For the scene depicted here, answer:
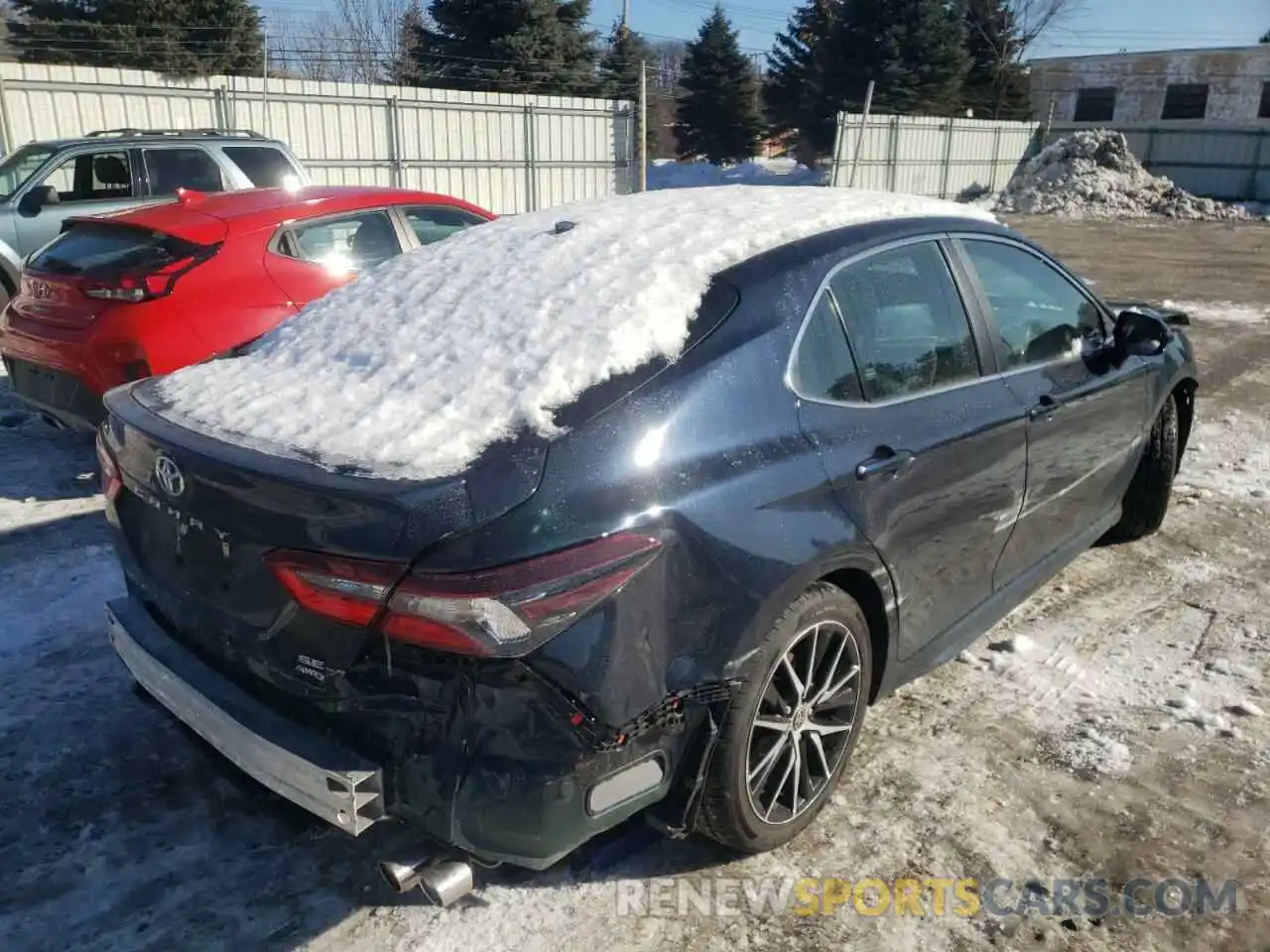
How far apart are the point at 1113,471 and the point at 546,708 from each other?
3.15 metres

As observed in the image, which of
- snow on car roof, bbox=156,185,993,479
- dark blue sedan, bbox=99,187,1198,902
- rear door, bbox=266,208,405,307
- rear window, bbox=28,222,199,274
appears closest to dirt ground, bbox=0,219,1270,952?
dark blue sedan, bbox=99,187,1198,902

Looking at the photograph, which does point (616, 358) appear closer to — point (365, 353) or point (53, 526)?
point (365, 353)

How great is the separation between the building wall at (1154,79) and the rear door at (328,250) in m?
41.9

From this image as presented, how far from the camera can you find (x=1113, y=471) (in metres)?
4.30

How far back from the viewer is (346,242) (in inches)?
239

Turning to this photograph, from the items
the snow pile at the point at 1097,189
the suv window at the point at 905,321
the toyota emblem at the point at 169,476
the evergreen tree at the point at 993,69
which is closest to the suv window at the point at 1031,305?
the suv window at the point at 905,321

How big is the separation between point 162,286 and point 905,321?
12.9ft

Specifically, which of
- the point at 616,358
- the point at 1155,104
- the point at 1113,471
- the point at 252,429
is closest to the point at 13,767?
the point at 252,429

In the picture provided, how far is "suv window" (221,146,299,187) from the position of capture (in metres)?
9.36

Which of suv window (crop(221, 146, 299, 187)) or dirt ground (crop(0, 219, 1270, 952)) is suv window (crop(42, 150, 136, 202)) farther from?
dirt ground (crop(0, 219, 1270, 952))

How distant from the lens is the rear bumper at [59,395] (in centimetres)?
523

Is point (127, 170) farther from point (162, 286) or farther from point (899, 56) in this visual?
point (899, 56)

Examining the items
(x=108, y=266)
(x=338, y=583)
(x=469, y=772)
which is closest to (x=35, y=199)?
(x=108, y=266)

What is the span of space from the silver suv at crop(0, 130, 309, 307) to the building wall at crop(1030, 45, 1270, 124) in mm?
40373
